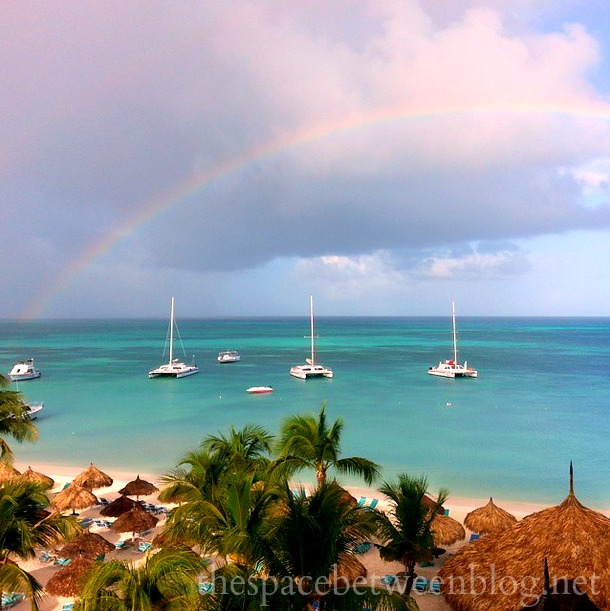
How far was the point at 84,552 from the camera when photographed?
548 inches

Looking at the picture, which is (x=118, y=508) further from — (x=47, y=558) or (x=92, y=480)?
(x=92, y=480)

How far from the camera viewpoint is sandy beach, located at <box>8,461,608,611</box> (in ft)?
41.0

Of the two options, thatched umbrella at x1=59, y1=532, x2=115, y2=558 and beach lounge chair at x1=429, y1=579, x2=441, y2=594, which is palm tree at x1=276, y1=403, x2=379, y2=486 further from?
thatched umbrella at x1=59, y1=532, x2=115, y2=558

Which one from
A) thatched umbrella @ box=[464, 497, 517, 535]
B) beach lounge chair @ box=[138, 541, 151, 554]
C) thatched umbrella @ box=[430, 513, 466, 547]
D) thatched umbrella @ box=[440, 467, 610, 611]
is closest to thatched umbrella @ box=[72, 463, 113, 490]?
beach lounge chair @ box=[138, 541, 151, 554]

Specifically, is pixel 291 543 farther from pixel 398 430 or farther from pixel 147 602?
pixel 398 430

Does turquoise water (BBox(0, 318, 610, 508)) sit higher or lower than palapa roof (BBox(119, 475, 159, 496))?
lower

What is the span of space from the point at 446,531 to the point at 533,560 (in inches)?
187

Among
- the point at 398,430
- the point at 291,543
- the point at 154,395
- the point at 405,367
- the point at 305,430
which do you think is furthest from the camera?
the point at 405,367

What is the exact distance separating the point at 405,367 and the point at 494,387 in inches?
787

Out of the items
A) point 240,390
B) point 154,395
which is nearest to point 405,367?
point 240,390

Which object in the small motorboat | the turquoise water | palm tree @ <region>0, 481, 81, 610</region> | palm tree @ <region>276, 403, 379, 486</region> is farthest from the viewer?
the small motorboat

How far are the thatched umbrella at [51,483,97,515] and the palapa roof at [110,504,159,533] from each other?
10.2 ft

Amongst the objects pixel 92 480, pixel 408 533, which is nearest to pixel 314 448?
pixel 408 533

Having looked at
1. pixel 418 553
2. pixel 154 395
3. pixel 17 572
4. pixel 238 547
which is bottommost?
pixel 154 395
